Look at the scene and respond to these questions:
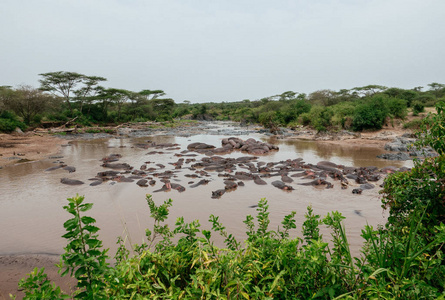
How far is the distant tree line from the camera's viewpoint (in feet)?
88.4

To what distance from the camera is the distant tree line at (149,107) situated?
88.4 ft

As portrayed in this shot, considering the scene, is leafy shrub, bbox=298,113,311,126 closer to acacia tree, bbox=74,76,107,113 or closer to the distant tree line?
the distant tree line

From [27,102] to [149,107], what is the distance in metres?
23.7

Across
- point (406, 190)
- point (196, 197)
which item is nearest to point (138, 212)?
point (196, 197)

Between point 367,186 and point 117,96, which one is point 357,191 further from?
point 117,96

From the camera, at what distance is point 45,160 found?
15.3 meters

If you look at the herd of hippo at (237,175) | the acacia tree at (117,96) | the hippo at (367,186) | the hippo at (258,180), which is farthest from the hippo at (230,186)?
the acacia tree at (117,96)

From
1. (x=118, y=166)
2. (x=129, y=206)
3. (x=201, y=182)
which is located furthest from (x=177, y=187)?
(x=118, y=166)

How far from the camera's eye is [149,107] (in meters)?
51.5

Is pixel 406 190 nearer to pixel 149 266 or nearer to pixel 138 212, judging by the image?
pixel 149 266

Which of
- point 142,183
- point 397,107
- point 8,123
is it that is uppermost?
point 397,107

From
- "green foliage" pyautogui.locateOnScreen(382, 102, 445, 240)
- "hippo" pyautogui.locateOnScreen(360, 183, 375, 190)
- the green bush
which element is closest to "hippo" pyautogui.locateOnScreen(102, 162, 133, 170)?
"hippo" pyautogui.locateOnScreen(360, 183, 375, 190)

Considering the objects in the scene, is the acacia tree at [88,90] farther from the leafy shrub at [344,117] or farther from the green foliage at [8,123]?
the leafy shrub at [344,117]

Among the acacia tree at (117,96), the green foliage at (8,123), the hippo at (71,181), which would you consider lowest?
the hippo at (71,181)
